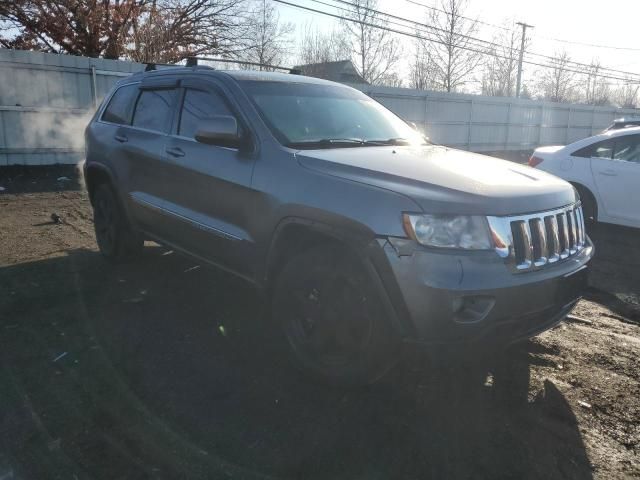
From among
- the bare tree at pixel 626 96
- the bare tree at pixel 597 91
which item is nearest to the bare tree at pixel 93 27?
the bare tree at pixel 597 91

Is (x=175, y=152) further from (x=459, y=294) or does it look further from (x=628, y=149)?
(x=628, y=149)

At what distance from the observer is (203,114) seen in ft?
13.8

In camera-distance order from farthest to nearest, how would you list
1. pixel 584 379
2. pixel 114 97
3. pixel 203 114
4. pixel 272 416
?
pixel 114 97 → pixel 203 114 → pixel 584 379 → pixel 272 416

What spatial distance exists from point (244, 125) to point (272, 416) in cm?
195

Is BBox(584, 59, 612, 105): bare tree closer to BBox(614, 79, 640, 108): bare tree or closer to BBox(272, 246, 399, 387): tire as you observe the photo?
BBox(614, 79, 640, 108): bare tree

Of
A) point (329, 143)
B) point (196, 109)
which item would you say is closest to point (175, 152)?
point (196, 109)

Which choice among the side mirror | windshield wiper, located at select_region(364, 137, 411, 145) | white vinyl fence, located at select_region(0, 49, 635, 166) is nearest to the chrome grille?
windshield wiper, located at select_region(364, 137, 411, 145)

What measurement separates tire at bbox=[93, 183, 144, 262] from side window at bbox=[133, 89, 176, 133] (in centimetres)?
88

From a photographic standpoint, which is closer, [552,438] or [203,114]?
[552,438]

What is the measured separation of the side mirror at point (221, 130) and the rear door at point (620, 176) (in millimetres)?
5788

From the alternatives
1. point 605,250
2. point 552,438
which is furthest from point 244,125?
point 605,250

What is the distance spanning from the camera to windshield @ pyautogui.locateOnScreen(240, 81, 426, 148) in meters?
3.73

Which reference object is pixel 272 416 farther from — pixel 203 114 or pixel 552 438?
pixel 203 114

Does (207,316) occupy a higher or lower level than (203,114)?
lower
